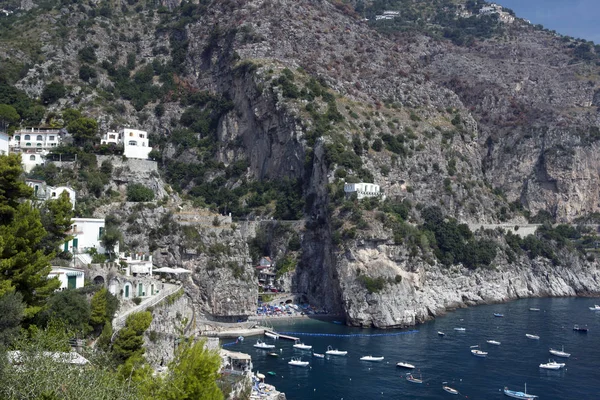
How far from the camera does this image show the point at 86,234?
4884cm

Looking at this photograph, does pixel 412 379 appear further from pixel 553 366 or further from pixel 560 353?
pixel 560 353

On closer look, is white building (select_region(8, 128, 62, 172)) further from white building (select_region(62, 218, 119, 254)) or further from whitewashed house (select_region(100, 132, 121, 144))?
white building (select_region(62, 218, 119, 254))

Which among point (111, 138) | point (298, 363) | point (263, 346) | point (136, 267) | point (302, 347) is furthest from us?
Result: point (111, 138)

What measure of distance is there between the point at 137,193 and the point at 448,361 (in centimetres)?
3534

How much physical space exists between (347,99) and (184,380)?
85.8 m

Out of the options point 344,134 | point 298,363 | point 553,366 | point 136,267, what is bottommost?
point 298,363

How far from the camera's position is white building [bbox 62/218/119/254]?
47719mm

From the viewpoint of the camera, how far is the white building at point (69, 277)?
35909 millimetres

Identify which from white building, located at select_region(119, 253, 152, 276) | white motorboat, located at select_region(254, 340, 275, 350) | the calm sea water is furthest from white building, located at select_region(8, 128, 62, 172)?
white motorboat, located at select_region(254, 340, 275, 350)

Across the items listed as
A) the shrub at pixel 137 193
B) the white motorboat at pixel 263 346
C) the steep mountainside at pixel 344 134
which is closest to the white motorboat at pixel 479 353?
the steep mountainside at pixel 344 134

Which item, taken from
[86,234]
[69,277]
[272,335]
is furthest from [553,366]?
[69,277]

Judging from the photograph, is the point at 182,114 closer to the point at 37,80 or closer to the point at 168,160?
the point at 168,160

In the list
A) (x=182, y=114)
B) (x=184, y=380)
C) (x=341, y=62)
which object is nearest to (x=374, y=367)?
(x=184, y=380)

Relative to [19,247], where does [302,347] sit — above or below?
below
